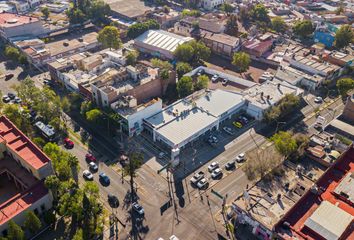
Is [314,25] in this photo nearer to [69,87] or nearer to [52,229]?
[69,87]

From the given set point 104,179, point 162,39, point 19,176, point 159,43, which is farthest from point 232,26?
point 19,176

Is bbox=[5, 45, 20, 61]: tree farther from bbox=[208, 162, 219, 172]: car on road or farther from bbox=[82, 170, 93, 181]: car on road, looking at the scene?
bbox=[208, 162, 219, 172]: car on road

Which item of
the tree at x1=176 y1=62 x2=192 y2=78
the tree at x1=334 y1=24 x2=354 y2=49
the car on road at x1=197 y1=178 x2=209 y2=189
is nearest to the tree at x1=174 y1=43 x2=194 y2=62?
the tree at x1=176 y1=62 x2=192 y2=78

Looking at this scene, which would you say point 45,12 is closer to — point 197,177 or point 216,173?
point 197,177

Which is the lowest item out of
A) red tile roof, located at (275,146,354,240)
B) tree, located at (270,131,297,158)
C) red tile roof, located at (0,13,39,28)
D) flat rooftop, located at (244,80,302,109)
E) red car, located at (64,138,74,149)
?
red car, located at (64,138,74,149)

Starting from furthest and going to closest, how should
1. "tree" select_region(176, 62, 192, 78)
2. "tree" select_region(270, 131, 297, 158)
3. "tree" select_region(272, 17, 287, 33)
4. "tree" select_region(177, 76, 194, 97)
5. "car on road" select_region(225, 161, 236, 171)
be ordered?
"tree" select_region(272, 17, 287, 33) < "tree" select_region(176, 62, 192, 78) < "tree" select_region(177, 76, 194, 97) < "car on road" select_region(225, 161, 236, 171) < "tree" select_region(270, 131, 297, 158)

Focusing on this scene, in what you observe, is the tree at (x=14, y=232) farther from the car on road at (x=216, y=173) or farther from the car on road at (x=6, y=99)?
the car on road at (x=6, y=99)

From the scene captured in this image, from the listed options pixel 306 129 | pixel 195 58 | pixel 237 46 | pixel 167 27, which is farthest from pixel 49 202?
pixel 167 27

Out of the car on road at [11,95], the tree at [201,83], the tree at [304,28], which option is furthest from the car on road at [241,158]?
the tree at [304,28]
